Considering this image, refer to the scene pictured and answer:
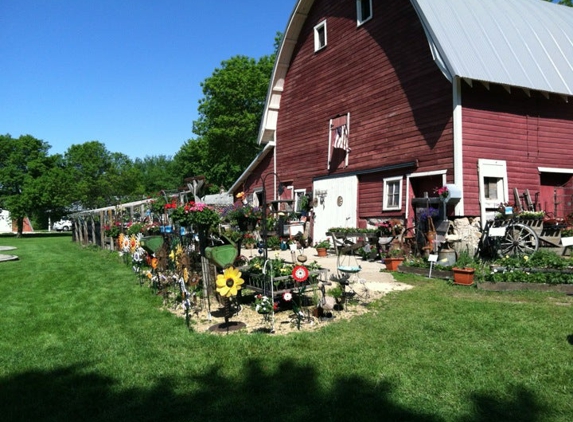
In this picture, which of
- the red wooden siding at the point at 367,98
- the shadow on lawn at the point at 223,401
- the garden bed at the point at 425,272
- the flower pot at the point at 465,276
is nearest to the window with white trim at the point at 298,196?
the red wooden siding at the point at 367,98

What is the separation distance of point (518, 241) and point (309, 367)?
837cm

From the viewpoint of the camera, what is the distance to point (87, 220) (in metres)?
26.1

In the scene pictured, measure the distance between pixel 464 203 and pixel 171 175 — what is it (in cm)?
7179

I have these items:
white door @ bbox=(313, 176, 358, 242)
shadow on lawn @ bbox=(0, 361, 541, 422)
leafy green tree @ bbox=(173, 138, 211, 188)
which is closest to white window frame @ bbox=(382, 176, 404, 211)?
white door @ bbox=(313, 176, 358, 242)

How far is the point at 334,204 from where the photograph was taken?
15922 millimetres

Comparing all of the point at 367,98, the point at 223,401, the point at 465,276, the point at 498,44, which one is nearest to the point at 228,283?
the point at 223,401

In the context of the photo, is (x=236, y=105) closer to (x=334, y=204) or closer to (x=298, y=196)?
(x=298, y=196)

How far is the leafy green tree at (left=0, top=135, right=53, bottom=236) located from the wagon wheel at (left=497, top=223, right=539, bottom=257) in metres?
41.3

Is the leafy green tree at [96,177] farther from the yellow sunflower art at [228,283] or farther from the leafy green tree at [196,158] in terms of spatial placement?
the yellow sunflower art at [228,283]

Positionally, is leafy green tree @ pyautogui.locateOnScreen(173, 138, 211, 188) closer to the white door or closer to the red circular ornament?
the white door

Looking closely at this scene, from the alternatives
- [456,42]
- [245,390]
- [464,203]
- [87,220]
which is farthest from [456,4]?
[87,220]

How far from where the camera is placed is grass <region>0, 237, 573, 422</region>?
11.6 feet

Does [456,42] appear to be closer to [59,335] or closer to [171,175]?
[59,335]

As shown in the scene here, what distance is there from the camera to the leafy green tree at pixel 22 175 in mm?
40938
